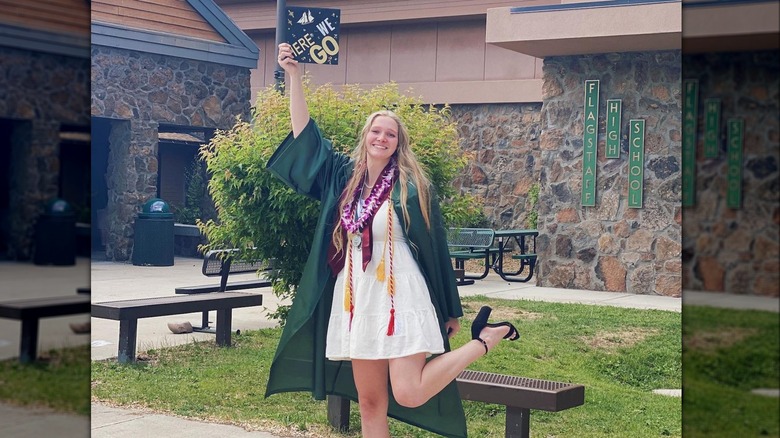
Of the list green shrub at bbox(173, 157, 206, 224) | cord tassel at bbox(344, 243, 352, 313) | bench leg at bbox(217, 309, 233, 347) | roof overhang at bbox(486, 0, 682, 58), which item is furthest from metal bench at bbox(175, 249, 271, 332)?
roof overhang at bbox(486, 0, 682, 58)

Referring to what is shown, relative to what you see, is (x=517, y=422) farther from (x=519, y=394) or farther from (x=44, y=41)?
(x=44, y=41)

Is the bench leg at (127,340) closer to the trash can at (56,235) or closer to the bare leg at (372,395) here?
the trash can at (56,235)

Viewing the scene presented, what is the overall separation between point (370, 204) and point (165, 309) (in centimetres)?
253

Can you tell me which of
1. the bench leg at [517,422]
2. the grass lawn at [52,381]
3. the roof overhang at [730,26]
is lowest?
the grass lawn at [52,381]

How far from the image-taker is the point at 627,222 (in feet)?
19.2

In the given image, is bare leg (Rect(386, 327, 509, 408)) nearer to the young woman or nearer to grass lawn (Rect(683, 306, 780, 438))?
the young woman

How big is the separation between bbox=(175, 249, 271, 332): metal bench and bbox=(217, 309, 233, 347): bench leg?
0.58 ft

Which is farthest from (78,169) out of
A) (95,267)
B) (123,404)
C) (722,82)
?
(722,82)

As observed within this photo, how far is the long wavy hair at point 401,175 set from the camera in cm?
502

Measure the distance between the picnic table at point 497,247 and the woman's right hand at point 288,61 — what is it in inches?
48.8

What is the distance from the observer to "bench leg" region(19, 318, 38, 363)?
7.25 m

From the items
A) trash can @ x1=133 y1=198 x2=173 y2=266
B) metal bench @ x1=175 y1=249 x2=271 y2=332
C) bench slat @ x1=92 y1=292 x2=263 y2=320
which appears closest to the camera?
trash can @ x1=133 y1=198 x2=173 y2=266

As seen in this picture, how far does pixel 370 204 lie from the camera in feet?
16.5

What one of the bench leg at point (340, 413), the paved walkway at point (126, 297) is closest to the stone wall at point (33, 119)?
the paved walkway at point (126, 297)
